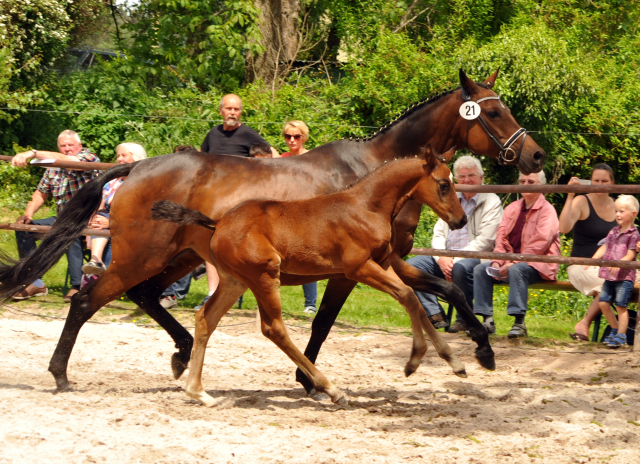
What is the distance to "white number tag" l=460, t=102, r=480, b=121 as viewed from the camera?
4.88m

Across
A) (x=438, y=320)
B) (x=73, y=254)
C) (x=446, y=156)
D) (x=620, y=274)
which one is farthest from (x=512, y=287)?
(x=73, y=254)

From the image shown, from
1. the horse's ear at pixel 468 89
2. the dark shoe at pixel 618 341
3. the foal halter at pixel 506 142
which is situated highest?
the horse's ear at pixel 468 89

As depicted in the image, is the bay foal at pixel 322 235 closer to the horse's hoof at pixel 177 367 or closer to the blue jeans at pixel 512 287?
the horse's hoof at pixel 177 367

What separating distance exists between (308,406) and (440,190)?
61.2 inches

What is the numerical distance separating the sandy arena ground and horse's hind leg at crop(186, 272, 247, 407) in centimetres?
12

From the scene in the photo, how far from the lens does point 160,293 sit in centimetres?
523

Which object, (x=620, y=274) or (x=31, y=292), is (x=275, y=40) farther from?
(x=620, y=274)

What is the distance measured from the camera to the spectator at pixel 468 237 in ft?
21.8

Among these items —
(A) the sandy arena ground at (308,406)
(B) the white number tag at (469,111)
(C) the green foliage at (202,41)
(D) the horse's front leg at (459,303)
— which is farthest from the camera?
(C) the green foliage at (202,41)

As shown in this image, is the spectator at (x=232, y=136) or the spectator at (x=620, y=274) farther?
the spectator at (x=232, y=136)

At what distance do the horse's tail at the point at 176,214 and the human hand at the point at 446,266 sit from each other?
3.05 meters

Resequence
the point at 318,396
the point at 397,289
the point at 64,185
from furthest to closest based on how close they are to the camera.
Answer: the point at 64,185
the point at 318,396
the point at 397,289

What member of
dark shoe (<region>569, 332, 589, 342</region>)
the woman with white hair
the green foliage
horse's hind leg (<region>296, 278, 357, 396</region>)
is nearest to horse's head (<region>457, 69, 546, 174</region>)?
horse's hind leg (<region>296, 278, 357, 396</region>)

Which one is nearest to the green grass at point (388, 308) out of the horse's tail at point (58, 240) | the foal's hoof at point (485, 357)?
the foal's hoof at point (485, 357)
